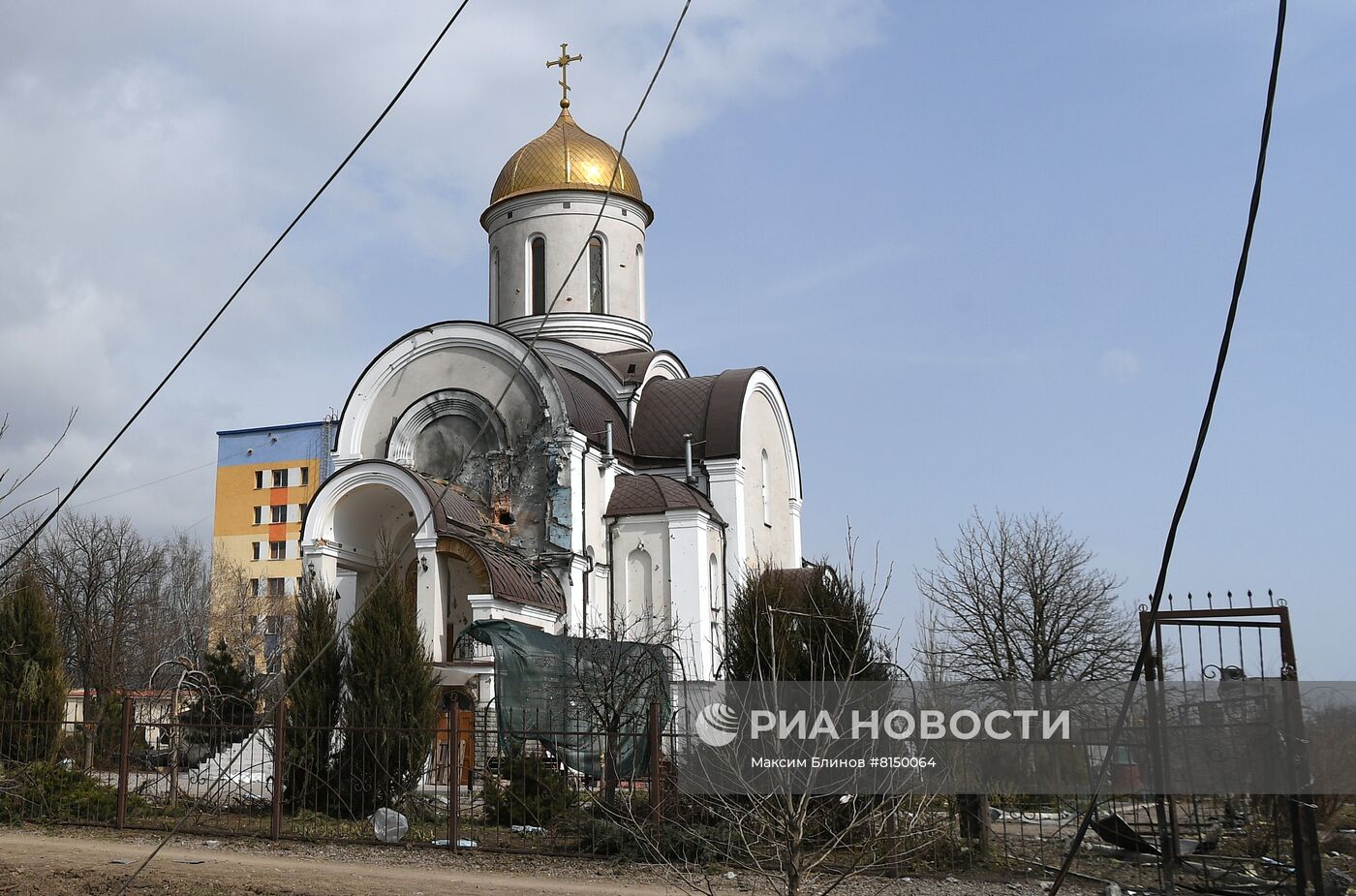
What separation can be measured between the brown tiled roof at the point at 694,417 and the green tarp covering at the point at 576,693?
781 centimetres

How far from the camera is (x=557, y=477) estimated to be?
795 inches

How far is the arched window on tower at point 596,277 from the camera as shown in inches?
1032

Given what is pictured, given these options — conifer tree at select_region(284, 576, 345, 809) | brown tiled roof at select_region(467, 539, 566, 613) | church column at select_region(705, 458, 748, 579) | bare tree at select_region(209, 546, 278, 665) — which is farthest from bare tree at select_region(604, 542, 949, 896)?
bare tree at select_region(209, 546, 278, 665)

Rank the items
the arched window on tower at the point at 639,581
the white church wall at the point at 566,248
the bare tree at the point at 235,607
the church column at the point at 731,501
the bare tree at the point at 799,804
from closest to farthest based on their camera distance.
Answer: the bare tree at the point at 799,804 < the arched window on tower at the point at 639,581 < the church column at the point at 731,501 < the white church wall at the point at 566,248 < the bare tree at the point at 235,607

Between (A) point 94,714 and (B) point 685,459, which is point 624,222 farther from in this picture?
(A) point 94,714

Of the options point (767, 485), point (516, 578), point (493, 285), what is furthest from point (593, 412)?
point (493, 285)

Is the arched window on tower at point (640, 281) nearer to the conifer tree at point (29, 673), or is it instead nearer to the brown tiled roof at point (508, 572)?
the brown tiled roof at point (508, 572)

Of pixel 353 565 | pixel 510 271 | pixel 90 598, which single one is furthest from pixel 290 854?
pixel 90 598

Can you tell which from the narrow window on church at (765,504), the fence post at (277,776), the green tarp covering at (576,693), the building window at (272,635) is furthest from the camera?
the building window at (272,635)

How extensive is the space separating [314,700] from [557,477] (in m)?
7.09

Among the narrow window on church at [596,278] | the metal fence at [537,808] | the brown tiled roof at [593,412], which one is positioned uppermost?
the narrow window on church at [596,278]

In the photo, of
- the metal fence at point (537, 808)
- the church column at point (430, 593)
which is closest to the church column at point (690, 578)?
the church column at point (430, 593)

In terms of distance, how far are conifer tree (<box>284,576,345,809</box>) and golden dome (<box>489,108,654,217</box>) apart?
13.7 m

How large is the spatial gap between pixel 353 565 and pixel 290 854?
9938mm
